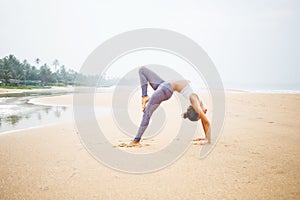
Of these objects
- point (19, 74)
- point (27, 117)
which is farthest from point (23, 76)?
point (27, 117)

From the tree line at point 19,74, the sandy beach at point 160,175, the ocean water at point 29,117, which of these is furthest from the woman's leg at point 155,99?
the tree line at point 19,74

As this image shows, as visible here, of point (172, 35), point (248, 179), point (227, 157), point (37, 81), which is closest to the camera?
point (248, 179)

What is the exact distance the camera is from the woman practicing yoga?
187 inches

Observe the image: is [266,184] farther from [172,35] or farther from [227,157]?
[172,35]

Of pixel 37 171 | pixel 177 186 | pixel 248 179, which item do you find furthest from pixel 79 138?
pixel 248 179

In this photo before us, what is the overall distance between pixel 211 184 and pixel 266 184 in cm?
75

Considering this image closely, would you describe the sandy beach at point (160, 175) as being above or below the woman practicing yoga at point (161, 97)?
below

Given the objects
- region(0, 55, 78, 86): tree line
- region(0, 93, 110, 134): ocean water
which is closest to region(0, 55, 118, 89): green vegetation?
region(0, 55, 78, 86): tree line

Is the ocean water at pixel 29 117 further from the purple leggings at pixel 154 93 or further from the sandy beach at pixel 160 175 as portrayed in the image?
the purple leggings at pixel 154 93

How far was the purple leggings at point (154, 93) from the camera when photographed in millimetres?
4758

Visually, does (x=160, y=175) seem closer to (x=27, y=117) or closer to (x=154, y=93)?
(x=154, y=93)

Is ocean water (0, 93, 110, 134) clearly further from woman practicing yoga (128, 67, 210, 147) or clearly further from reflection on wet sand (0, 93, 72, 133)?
woman practicing yoga (128, 67, 210, 147)

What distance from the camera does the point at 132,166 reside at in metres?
3.61

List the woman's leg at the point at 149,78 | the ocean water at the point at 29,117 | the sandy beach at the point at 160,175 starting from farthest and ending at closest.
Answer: the ocean water at the point at 29,117
the woman's leg at the point at 149,78
the sandy beach at the point at 160,175
